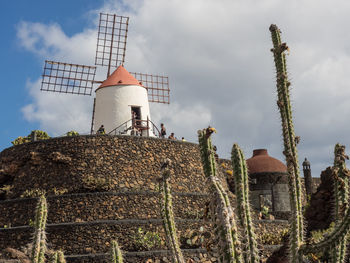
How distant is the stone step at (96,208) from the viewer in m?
A: 19.8

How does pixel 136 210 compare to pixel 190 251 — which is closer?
pixel 190 251

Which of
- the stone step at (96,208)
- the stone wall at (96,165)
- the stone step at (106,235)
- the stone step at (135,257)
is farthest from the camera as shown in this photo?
the stone wall at (96,165)

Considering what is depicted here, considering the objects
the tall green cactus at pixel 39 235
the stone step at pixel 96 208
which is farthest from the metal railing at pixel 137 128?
the tall green cactus at pixel 39 235

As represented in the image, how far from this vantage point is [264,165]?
29.6 m

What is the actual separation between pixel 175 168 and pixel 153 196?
295 centimetres

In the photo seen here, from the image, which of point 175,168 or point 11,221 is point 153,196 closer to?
point 175,168

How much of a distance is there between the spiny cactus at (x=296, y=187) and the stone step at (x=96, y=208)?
502 inches

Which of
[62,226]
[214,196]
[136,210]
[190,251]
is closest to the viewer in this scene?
[214,196]

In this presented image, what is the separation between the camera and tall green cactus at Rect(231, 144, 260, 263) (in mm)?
6434

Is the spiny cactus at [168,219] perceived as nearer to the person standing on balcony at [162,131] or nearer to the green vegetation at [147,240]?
the green vegetation at [147,240]

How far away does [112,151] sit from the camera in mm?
22703

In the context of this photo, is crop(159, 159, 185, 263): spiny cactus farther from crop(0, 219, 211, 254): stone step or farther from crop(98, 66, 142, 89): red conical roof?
crop(98, 66, 142, 89): red conical roof

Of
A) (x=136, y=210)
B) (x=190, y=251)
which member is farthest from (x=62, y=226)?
(x=190, y=251)

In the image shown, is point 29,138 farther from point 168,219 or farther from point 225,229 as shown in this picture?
point 225,229
